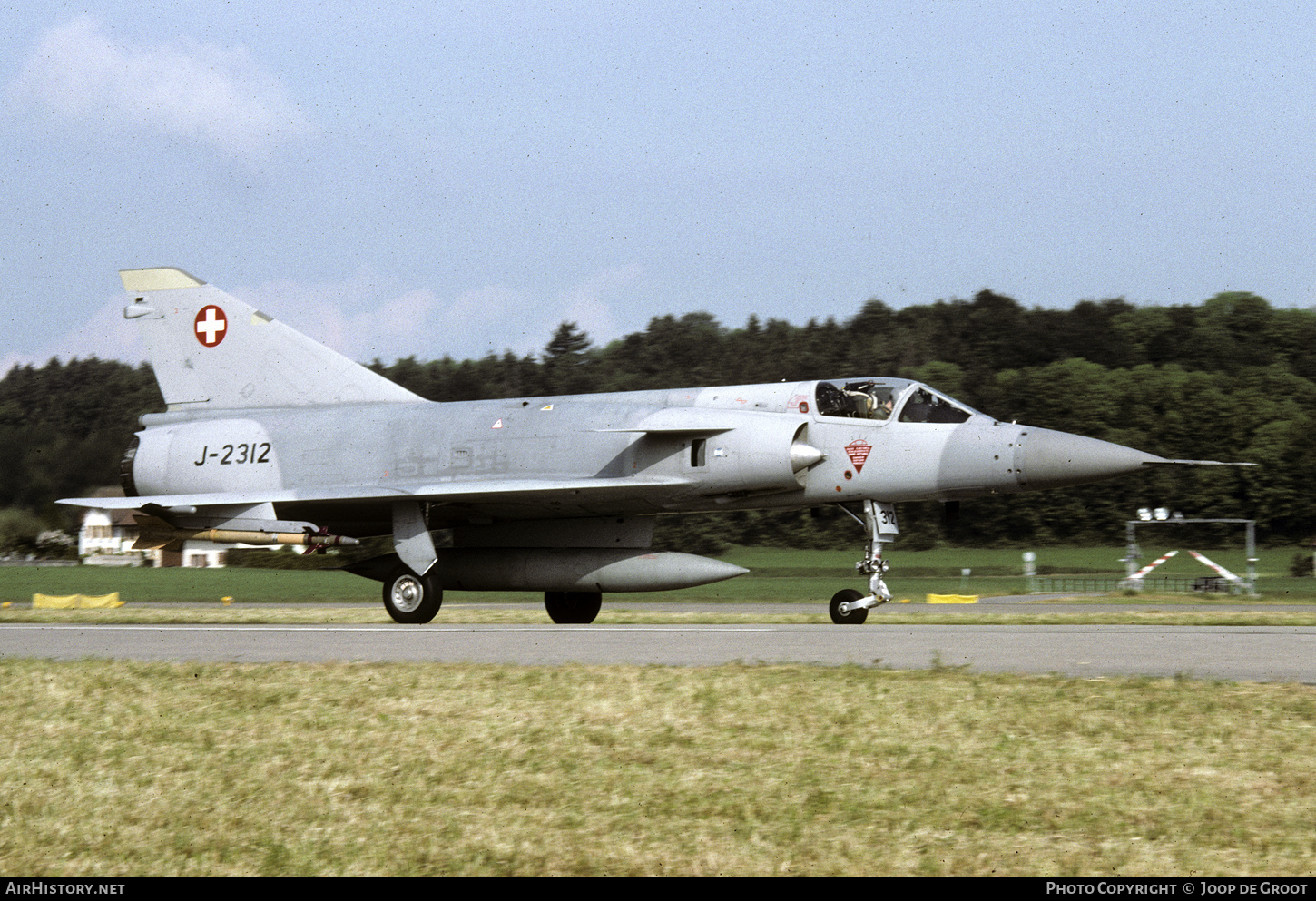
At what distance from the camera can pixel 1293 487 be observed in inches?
1607

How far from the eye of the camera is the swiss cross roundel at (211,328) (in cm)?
1872

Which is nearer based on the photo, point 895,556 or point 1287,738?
point 1287,738

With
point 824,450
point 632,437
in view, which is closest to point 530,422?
point 632,437

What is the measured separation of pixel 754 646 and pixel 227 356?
10.8m

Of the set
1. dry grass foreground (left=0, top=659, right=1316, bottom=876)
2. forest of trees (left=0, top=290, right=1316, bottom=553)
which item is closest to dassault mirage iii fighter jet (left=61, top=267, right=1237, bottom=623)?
forest of trees (left=0, top=290, right=1316, bottom=553)

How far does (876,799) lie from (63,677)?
6191 mm

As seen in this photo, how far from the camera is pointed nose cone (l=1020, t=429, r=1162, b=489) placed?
1461 centimetres

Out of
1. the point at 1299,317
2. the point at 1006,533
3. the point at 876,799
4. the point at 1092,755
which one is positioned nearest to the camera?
the point at 876,799

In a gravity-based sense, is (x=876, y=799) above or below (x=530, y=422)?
below

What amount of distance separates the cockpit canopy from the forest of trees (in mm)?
11890

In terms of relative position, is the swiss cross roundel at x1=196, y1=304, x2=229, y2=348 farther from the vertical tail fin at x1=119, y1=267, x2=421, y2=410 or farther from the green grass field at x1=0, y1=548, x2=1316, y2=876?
the green grass field at x1=0, y1=548, x2=1316, y2=876

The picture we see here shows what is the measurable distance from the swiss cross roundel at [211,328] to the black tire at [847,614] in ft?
32.0

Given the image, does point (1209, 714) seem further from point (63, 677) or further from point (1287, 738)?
point (63, 677)

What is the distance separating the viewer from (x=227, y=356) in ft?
61.4
